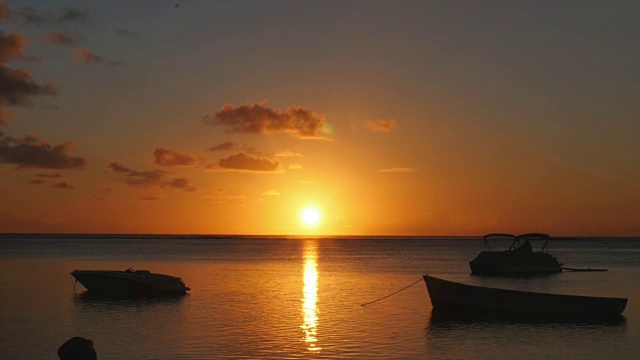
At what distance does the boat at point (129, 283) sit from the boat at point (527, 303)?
2366cm

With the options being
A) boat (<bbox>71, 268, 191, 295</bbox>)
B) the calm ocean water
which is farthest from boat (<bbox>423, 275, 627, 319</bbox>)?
boat (<bbox>71, 268, 191, 295</bbox>)

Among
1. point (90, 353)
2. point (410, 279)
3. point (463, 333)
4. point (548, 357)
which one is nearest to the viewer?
point (90, 353)

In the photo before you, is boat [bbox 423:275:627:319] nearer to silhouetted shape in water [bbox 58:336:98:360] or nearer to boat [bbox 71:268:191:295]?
boat [bbox 71:268:191:295]

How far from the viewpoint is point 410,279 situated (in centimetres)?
8019

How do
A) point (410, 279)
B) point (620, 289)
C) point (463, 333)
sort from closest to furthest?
point (463, 333)
point (620, 289)
point (410, 279)

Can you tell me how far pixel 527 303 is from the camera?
43.2 m

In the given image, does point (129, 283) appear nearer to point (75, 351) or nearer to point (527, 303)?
point (527, 303)

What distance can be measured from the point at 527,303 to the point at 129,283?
1229 inches

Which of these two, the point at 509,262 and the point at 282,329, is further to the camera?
the point at 509,262

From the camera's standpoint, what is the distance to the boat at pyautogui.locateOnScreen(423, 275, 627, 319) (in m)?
43.0

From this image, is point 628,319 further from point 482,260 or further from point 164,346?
point 482,260

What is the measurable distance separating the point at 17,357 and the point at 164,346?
6.44 meters

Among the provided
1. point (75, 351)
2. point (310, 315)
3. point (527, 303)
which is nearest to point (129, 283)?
point (310, 315)

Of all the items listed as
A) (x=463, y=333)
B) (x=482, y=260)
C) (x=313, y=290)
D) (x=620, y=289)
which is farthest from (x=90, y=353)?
(x=482, y=260)
